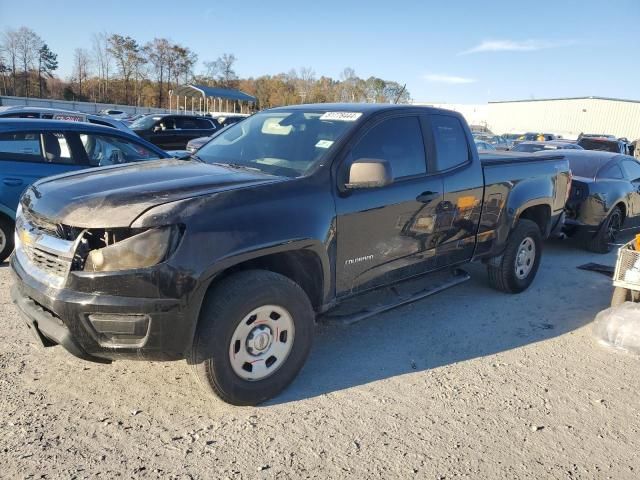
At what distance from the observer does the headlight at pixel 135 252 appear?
276 centimetres

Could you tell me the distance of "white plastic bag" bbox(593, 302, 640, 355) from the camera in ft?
14.5

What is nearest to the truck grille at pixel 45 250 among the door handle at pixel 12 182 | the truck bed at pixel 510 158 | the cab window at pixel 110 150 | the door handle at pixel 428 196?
the door handle at pixel 428 196

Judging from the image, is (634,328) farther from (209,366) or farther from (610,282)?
(209,366)

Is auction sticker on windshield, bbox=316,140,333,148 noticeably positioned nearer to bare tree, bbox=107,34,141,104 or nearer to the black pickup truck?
the black pickup truck

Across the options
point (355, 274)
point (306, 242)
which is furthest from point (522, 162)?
point (306, 242)

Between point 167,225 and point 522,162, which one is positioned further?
point 522,162

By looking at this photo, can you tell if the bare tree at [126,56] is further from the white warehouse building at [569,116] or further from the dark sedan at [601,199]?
the dark sedan at [601,199]

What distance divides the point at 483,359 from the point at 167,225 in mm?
2731

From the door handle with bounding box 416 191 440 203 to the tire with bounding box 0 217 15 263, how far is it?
4.46m

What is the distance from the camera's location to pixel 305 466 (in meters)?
2.79

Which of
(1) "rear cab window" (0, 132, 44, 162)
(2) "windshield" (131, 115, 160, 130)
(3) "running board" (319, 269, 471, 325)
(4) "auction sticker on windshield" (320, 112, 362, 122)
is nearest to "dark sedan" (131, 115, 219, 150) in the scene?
(2) "windshield" (131, 115, 160, 130)

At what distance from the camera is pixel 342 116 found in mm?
4047

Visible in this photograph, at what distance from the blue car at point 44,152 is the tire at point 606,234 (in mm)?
6421

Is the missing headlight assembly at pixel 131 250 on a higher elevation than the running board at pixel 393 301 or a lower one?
higher
